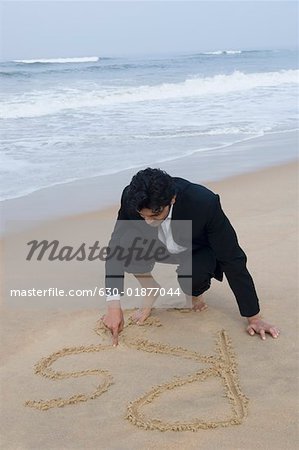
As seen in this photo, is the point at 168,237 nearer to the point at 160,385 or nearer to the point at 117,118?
the point at 160,385

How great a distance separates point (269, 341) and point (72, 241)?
206cm

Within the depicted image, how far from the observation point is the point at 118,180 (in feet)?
21.0

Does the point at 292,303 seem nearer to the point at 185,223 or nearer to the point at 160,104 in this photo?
the point at 185,223

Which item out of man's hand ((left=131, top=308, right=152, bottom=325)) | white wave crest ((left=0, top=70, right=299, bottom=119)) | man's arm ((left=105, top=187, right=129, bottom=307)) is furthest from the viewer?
white wave crest ((left=0, top=70, right=299, bottom=119))

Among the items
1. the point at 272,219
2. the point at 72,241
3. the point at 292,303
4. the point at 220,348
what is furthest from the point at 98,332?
the point at 272,219

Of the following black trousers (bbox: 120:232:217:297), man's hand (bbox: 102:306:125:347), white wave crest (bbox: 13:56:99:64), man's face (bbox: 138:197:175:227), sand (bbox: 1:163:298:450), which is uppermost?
white wave crest (bbox: 13:56:99:64)

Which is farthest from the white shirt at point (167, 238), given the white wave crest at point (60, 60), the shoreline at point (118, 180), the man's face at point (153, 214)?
the white wave crest at point (60, 60)

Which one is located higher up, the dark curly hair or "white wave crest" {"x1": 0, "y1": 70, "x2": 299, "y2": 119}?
the dark curly hair

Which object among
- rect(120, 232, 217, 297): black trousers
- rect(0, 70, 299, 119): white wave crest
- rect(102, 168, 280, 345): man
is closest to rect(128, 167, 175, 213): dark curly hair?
rect(102, 168, 280, 345): man

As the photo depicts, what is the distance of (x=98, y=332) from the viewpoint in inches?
135

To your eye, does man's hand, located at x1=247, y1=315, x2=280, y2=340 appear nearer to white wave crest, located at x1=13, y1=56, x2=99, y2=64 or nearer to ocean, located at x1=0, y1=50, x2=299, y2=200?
ocean, located at x1=0, y1=50, x2=299, y2=200

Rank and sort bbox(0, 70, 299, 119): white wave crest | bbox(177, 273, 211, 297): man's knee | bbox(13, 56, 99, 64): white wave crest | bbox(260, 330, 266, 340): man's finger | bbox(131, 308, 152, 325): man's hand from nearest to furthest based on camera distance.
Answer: bbox(260, 330, 266, 340): man's finger, bbox(177, 273, 211, 297): man's knee, bbox(131, 308, 152, 325): man's hand, bbox(0, 70, 299, 119): white wave crest, bbox(13, 56, 99, 64): white wave crest

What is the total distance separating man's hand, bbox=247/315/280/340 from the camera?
3.28 meters

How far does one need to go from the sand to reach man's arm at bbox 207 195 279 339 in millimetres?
195
